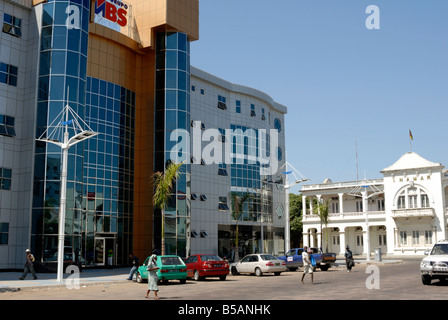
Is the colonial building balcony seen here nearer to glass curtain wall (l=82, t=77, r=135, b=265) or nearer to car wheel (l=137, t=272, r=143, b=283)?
glass curtain wall (l=82, t=77, r=135, b=265)

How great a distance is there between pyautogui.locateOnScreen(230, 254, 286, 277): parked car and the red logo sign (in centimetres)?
2365

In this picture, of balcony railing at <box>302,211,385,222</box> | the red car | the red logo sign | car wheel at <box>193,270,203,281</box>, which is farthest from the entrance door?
balcony railing at <box>302,211,385,222</box>

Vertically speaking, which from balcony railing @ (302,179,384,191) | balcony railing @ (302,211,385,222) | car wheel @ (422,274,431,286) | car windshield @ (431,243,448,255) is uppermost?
balcony railing @ (302,179,384,191)

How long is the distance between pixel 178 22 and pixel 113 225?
1850 centimetres

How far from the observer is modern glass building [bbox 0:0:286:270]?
33.2 m

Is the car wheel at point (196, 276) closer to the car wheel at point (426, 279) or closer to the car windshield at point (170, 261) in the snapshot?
the car windshield at point (170, 261)

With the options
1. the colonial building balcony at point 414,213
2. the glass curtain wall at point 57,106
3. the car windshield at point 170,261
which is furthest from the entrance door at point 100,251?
the colonial building balcony at point 414,213

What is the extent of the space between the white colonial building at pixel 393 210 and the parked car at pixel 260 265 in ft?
107

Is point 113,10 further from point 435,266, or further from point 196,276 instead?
point 435,266

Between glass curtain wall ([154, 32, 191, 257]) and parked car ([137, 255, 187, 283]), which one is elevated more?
glass curtain wall ([154, 32, 191, 257])

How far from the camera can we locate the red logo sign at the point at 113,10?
40906 mm

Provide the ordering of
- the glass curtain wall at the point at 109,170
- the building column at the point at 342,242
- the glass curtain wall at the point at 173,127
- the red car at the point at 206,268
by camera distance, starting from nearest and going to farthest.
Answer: the red car at the point at 206,268 → the glass curtain wall at the point at 109,170 → the glass curtain wall at the point at 173,127 → the building column at the point at 342,242
